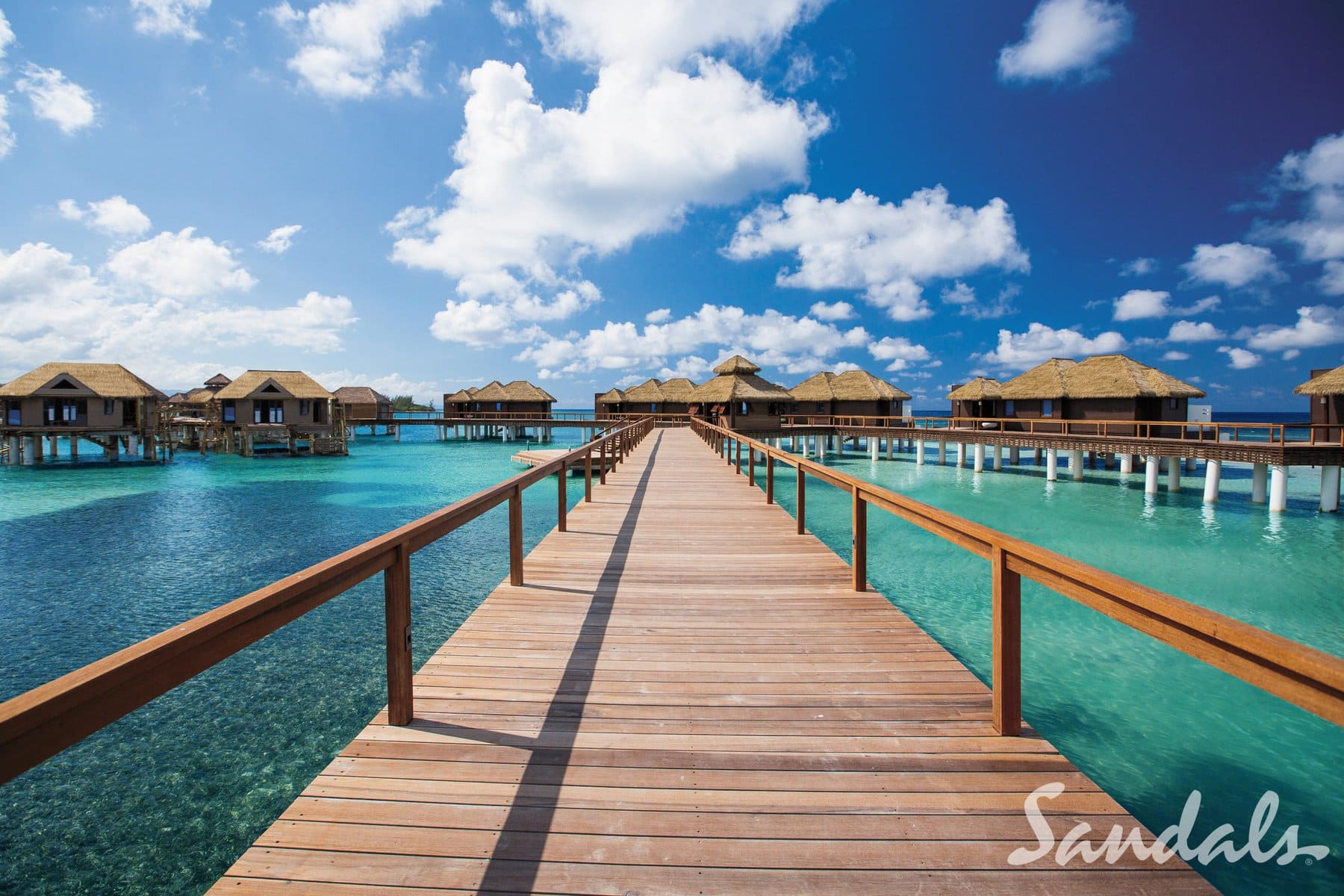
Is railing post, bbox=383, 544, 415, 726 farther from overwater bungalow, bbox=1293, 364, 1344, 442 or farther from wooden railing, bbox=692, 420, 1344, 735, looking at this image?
overwater bungalow, bbox=1293, 364, 1344, 442

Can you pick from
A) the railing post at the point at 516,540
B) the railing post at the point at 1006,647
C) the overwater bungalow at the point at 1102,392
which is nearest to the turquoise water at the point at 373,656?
the railing post at the point at 516,540

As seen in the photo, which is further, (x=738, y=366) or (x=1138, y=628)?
(x=738, y=366)

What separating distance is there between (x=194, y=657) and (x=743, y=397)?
37.2 metres

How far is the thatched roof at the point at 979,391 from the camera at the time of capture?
34.2 metres

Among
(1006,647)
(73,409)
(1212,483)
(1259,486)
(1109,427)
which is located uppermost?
(73,409)

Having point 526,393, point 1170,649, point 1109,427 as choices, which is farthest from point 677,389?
point 1170,649

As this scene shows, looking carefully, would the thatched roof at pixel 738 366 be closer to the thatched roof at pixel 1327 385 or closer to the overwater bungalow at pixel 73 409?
the thatched roof at pixel 1327 385

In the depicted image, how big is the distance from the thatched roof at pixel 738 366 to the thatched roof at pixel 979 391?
1246 cm

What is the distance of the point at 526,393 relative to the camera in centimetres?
6012

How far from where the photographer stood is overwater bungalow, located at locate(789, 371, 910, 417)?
4169 cm

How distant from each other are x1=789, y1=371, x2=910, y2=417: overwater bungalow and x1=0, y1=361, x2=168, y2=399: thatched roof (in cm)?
4326

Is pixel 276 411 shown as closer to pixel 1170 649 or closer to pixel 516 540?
pixel 516 540

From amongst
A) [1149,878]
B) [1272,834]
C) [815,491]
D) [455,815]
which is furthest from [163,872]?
[815,491]

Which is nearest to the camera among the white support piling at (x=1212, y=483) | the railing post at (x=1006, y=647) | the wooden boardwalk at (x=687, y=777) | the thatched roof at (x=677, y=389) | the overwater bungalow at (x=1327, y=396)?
the wooden boardwalk at (x=687, y=777)
